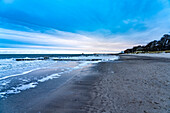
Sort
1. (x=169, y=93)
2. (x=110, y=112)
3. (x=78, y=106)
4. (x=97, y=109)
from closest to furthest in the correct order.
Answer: (x=110, y=112) → (x=97, y=109) → (x=78, y=106) → (x=169, y=93)

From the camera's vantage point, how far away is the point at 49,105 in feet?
12.5

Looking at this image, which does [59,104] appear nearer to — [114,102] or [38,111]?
[38,111]

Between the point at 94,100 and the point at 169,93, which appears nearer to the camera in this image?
the point at 94,100

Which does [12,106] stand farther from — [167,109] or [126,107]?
[167,109]

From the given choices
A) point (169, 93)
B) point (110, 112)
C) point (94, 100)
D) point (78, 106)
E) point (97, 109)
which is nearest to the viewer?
point (110, 112)

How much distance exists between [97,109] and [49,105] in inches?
81.5

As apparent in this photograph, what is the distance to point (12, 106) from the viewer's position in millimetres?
3805

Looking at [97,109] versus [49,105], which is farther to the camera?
[49,105]

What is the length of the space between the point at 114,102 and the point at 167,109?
73.1 inches

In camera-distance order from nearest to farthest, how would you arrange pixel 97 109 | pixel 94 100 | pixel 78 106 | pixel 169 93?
pixel 97 109 < pixel 78 106 < pixel 94 100 < pixel 169 93

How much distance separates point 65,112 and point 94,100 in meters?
1.46

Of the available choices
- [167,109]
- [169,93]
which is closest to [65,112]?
[167,109]

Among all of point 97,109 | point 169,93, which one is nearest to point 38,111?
point 97,109

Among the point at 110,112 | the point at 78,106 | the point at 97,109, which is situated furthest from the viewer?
the point at 78,106
